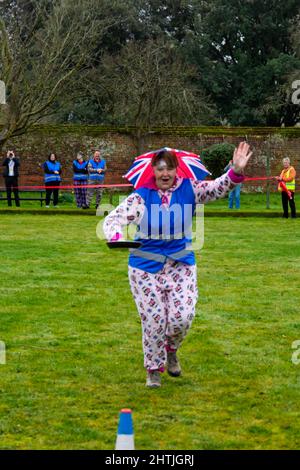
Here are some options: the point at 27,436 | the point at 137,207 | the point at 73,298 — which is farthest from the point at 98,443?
the point at 73,298

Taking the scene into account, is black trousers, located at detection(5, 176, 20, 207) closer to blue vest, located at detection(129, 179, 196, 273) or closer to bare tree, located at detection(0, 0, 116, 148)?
bare tree, located at detection(0, 0, 116, 148)

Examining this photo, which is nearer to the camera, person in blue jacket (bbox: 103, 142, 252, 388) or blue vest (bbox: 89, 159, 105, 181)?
person in blue jacket (bbox: 103, 142, 252, 388)

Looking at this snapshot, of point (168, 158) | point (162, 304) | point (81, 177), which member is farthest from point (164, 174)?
point (81, 177)

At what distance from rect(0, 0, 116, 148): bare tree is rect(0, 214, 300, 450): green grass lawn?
1499 centimetres

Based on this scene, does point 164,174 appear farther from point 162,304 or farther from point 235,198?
point 235,198

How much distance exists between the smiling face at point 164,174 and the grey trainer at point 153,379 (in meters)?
1.40

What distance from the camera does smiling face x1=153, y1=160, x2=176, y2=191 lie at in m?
7.14

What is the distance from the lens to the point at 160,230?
7246 millimetres

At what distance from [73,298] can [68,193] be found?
19828 millimetres

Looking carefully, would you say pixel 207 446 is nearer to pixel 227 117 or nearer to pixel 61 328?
pixel 61 328

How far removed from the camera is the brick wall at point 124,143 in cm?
3378

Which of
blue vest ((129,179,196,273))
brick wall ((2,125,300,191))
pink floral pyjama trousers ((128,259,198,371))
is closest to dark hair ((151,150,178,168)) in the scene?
blue vest ((129,179,196,273))

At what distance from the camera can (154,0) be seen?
48.8 m

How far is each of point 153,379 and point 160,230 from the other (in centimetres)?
113
